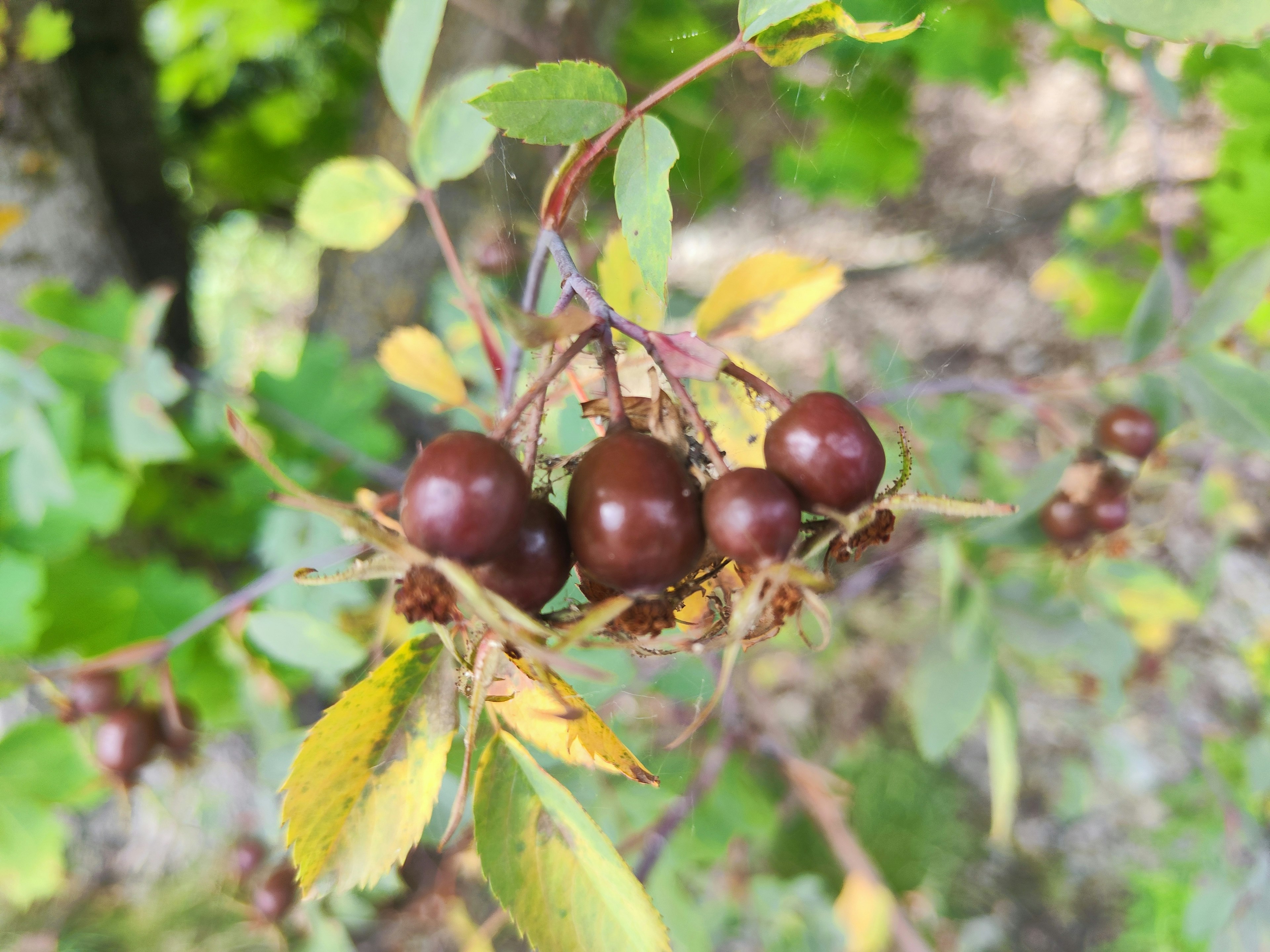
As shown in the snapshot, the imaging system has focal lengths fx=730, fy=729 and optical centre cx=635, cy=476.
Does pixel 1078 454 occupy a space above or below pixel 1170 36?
below

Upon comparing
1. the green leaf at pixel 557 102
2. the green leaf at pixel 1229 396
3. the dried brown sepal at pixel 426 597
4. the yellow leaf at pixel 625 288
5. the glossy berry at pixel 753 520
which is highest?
the green leaf at pixel 557 102

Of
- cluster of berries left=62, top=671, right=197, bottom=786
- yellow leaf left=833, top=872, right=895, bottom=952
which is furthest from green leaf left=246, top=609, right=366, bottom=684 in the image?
yellow leaf left=833, top=872, right=895, bottom=952

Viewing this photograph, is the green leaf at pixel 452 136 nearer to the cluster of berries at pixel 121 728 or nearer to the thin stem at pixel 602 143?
the thin stem at pixel 602 143

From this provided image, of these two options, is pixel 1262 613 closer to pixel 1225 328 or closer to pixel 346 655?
pixel 1225 328

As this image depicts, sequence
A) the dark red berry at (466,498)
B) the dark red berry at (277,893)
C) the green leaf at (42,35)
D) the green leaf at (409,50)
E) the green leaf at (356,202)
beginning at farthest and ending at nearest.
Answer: the green leaf at (42,35)
the dark red berry at (277,893)
the green leaf at (356,202)
the green leaf at (409,50)
the dark red berry at (466,498)

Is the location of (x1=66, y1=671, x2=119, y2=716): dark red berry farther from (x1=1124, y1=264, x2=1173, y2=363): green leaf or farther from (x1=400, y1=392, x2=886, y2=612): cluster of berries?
(x1=1124, y1=264, x2=1173, y2=363): green leaf

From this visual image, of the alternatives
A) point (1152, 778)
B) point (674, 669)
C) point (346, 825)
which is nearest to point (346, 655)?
point (346, 825)

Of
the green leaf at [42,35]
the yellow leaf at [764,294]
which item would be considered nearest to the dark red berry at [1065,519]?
the yellow leaf at [764,294]
